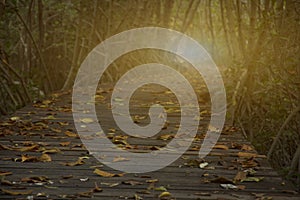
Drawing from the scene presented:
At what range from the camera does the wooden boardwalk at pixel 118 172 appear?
2.85 metres

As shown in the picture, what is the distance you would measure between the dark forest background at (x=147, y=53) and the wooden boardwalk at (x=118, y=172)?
1.92 ft

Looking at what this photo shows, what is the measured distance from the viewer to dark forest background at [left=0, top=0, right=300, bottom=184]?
4.79 metres

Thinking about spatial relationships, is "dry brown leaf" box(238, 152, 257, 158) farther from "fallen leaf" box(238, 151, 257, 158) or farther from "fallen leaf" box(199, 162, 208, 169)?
"fallen leaf" box(199, 162, 208, 169)

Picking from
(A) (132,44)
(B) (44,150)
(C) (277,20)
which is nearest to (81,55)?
(A) (132,44)

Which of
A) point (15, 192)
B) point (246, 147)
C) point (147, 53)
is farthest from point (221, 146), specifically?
point (147, 53)

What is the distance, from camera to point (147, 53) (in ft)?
39.0

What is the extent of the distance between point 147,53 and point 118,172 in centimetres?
870

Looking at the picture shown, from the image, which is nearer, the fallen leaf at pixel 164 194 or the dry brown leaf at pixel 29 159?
the fallen leaf at pixel 164 194

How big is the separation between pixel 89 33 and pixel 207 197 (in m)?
7.56

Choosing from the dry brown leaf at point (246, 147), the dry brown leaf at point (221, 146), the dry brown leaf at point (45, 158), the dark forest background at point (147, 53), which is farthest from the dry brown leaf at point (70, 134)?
the dark forest background at point (147, 53)

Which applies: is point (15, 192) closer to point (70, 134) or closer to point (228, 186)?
point (228, 186)

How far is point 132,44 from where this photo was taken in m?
11.1

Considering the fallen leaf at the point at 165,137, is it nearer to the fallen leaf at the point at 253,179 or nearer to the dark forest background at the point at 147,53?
the dark forest background at the point at 147,53

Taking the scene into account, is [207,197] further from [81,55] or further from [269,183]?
[81,55]
